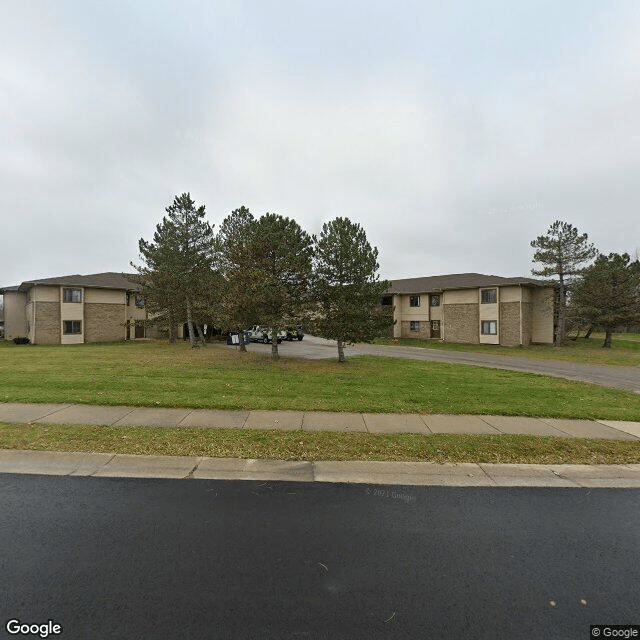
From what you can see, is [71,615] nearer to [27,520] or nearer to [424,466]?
[27,520]

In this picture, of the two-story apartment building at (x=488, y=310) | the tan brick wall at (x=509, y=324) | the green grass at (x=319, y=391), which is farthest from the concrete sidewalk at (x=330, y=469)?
the tan brick wall at (x=509, y=324)

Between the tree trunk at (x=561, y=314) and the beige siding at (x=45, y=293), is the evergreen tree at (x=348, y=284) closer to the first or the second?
the tree trunk at (x=561, y=314)

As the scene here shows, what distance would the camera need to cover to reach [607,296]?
30.4 metres

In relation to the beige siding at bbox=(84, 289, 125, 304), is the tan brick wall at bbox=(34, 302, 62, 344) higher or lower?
lower

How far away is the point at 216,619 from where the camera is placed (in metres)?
2.55

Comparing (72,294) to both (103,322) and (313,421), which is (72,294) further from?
(313,421)

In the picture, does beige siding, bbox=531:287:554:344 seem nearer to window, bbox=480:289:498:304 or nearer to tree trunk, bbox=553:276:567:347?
tree trunk, bbox=553:276:567:347

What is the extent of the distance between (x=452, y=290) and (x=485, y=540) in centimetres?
3684

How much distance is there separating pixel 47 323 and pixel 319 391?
3318cm

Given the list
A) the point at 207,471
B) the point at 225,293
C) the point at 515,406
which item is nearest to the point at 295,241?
the point at 225,293

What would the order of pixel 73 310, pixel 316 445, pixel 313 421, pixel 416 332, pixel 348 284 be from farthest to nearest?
pixel 416 332
pixel 73 310
pixel 348 284
pixel 313 421
pixel 316 445

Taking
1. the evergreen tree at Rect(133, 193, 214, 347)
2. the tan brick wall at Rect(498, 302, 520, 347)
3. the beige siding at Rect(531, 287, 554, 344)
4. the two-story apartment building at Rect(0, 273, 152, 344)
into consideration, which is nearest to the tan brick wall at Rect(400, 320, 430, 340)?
the tan brick wall at Rect(498, 302, 520, 347)

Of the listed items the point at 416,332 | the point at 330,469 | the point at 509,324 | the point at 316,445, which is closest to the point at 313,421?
the point at 316,445

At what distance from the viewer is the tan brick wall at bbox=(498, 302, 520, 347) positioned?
33.1 meters
